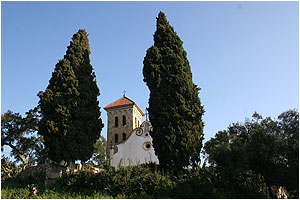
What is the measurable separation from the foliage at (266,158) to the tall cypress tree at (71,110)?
765 centimetres

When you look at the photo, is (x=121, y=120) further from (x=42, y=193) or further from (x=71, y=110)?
(x=42, y=193)

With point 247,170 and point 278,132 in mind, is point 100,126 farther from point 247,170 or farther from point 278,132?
point 278,132

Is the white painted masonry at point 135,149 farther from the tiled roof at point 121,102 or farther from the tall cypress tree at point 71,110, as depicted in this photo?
the tall cypress tree at point 71,110

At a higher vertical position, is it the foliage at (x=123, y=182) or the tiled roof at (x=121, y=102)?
the tiled roof at (x=121, y=102)

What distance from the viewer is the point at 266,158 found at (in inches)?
458

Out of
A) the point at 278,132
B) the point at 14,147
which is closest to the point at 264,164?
the point at 278,132

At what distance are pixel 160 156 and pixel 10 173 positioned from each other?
1273 cm

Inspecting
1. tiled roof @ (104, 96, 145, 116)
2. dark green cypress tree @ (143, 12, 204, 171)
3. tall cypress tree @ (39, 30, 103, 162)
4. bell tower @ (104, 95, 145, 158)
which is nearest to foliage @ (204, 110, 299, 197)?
dark green cypress tree @ (143, 12, 204, 171)

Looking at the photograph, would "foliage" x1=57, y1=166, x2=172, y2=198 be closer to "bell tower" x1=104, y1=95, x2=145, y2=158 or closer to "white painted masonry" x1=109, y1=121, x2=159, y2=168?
"white painted masonry" x1=109, y1=121, x2=159, y2=168

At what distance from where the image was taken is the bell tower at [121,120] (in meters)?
32.9

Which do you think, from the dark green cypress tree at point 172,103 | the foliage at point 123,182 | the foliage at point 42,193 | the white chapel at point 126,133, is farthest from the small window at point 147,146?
the foliage at point 42,193

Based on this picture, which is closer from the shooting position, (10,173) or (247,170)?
(247,170)

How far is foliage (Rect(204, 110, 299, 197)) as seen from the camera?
11164 mm

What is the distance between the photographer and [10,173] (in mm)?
19859
